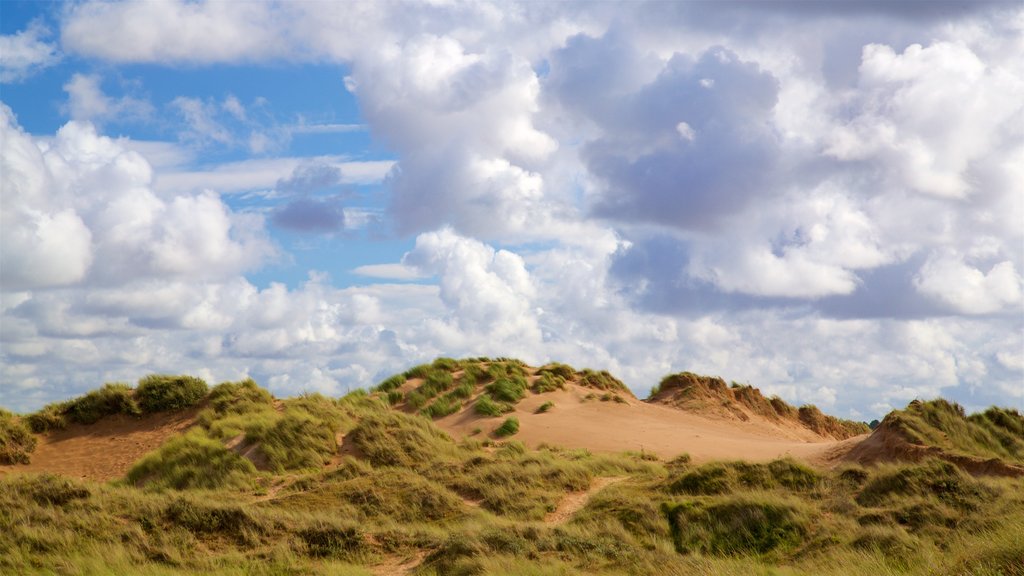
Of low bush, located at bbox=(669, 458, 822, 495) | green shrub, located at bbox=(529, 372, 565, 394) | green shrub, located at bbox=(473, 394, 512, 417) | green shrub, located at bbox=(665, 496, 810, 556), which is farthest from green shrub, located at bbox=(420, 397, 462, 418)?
green shrub, located at bbox=(665, 496, 810, 556)

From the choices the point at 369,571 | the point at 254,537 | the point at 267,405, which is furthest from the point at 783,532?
the point at 267,405

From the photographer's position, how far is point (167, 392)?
2900 cm

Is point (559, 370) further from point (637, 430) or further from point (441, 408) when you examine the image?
point (637, 430)

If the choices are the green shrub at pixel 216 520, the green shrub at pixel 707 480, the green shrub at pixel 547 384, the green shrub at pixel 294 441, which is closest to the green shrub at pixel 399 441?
the green shrub at pixel 294 441

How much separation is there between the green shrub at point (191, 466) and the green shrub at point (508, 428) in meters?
8.79

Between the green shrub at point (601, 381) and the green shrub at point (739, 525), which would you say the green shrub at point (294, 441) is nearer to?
the green shrub at point (739, 525)

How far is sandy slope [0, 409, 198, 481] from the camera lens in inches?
1011

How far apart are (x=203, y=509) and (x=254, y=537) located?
1.42 m

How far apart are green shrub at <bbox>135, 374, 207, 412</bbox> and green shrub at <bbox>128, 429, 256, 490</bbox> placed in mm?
3237

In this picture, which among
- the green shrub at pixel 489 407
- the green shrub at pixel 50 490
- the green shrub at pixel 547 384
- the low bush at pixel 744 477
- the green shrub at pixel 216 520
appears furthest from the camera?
the green shrub at pixel 547 384

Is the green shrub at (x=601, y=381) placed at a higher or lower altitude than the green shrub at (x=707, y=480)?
higher

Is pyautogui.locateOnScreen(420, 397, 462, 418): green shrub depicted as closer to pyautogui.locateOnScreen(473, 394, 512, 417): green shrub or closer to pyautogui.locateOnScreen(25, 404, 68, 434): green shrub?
pyautogui.locateOnScreen(473, 394, 512, 417): green shrub

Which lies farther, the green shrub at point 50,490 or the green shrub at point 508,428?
the green shrub at point 508,428

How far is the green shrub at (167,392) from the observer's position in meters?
28.9
